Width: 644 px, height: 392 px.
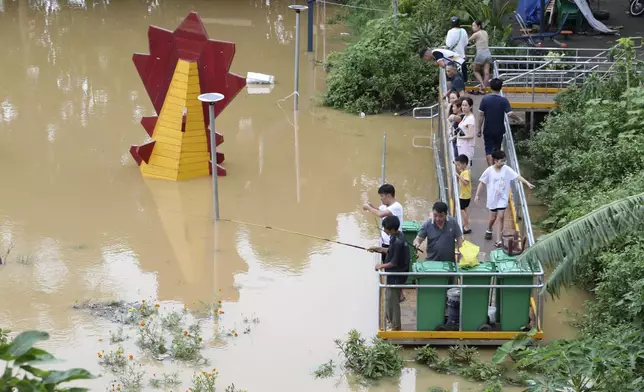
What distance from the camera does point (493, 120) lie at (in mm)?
14219

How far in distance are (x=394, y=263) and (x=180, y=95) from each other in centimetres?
649

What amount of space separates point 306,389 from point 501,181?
3599 millimetres

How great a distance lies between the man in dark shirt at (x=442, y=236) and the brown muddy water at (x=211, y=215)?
1.20 m

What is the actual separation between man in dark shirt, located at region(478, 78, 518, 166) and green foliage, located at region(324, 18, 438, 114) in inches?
227

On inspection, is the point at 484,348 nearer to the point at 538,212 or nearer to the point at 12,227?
the point at 538,212

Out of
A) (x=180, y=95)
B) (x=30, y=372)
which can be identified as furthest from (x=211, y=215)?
(x=30, y=372)

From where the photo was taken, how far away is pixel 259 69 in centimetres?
2325

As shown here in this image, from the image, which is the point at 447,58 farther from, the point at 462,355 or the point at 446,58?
the point at 462,355

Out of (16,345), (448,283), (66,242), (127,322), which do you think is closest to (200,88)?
(66,242)

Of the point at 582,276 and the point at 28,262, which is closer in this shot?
the point at 582,276

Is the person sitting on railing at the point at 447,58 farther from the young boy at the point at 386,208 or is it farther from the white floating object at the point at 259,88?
the young boy at the point at 386,208

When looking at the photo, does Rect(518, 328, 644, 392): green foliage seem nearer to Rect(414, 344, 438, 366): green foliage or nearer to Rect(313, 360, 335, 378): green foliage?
Rect(414, 344, 438, 366): green foliage

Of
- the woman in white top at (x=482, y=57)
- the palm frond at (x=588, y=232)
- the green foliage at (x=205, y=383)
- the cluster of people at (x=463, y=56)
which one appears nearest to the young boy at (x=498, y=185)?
the palm frond at (x=588, y=232)

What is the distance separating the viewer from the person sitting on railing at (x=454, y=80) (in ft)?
53.2
